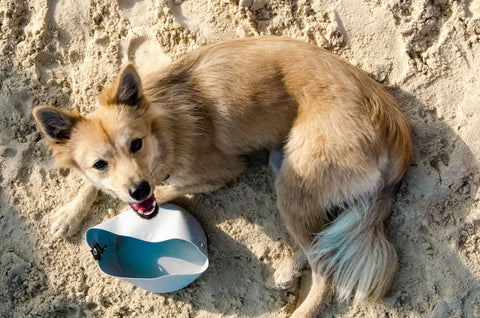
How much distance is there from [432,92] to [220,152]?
1.42 metres

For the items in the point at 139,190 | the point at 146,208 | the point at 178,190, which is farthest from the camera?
the point at 178,190

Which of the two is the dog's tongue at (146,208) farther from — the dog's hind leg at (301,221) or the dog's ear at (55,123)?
the dog's hind leg at (301,221)

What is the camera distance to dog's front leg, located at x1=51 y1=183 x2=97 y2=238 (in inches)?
126

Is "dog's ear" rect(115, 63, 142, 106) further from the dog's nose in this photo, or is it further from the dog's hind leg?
the dog's hind leg

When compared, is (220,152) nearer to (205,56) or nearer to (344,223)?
(205,56)

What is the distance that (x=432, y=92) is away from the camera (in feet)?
9.96

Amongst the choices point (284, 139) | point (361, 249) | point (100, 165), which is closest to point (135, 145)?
point (100, 165)

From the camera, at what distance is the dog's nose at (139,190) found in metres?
2.42

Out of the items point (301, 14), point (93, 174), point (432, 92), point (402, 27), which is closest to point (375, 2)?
point (402, 27)

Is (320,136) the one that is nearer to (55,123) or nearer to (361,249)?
(361,249)

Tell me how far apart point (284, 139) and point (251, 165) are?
45 cm

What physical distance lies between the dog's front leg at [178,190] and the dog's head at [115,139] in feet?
1.68

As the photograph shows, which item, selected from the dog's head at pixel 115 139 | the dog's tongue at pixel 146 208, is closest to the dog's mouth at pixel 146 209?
the dog's tongue at pixel 146 208

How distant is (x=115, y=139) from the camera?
8.06ft
